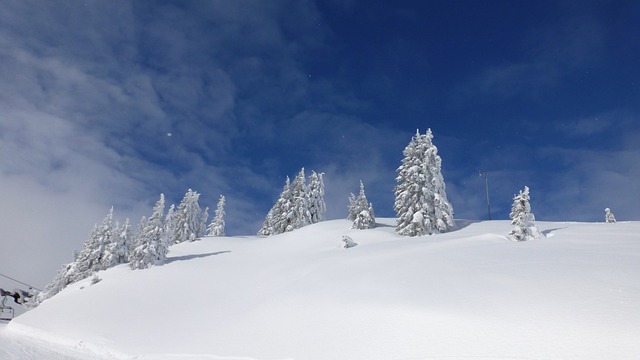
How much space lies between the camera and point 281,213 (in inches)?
2483

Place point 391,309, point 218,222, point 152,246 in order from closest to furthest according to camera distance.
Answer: point 391,309, point 152,246, point 218,222

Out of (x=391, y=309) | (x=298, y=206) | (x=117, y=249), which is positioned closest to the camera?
(x=391, y=309)

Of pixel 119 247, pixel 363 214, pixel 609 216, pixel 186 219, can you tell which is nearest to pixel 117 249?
pixel 119 247

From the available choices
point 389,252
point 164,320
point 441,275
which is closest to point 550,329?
point 441,275

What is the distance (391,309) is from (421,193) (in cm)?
2649

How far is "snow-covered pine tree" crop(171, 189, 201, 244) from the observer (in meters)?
64.9

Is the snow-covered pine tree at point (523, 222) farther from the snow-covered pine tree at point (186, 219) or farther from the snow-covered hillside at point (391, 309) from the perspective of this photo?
the snow-covered pine tree at point (186, 219)

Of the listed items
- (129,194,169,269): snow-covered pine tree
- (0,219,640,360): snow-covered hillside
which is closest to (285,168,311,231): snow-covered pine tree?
(129,194,169,269): snow-covered pine tree

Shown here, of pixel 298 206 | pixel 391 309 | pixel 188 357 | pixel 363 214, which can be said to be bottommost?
pixel 188 357

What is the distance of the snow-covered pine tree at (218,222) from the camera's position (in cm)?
7619

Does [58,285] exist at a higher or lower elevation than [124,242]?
lower

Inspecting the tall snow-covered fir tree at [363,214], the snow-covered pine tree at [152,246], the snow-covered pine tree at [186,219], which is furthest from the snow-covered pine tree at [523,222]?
the snow-covered pine tree at [186,219]

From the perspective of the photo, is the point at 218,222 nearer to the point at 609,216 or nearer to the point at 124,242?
the point at 124,242

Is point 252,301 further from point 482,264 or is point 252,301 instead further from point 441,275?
point 482,264
